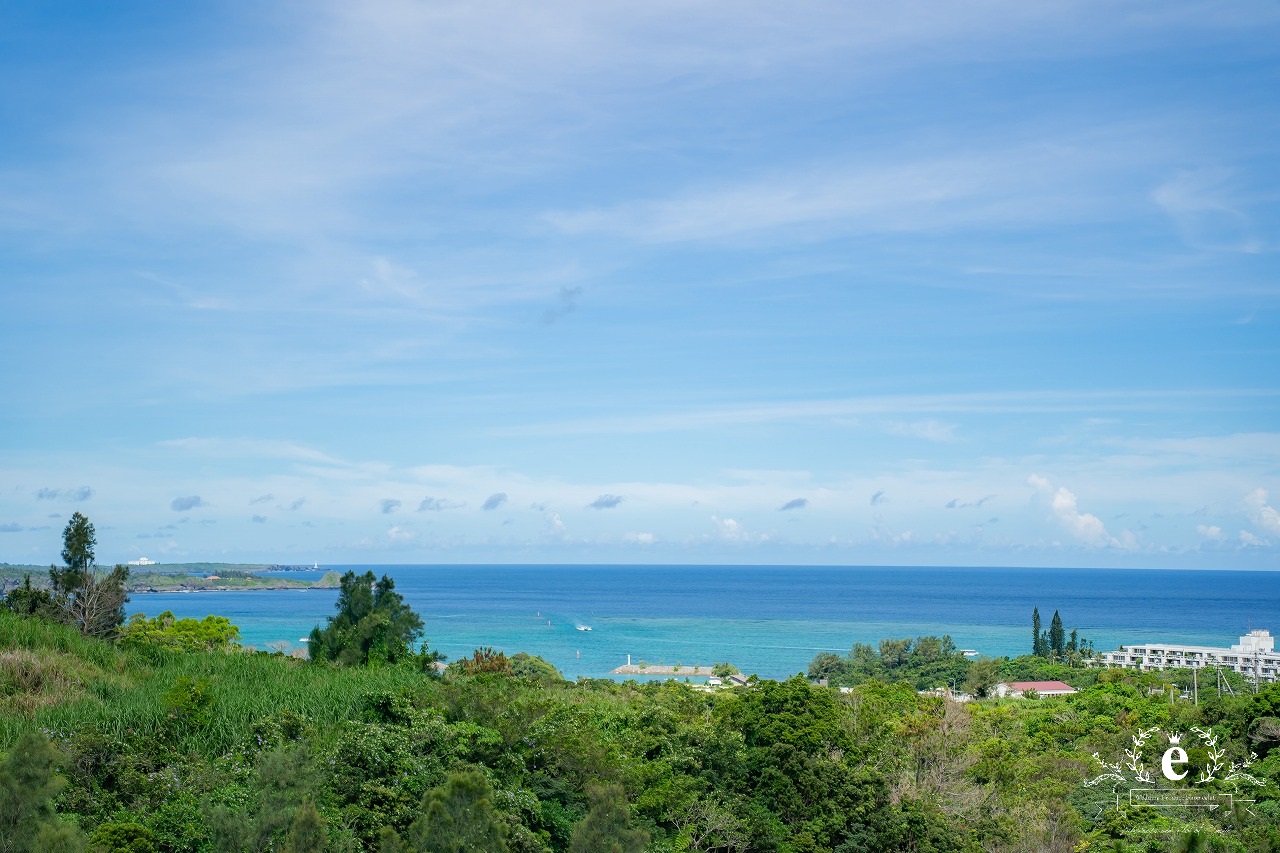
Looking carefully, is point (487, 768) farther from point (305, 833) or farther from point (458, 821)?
point (305, 833)

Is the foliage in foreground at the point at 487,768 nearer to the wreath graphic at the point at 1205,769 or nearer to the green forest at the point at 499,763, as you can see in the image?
the green forest at the point at 499,763

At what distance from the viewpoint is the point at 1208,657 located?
73188 millimetres

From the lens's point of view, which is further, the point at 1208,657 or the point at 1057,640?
the point at 1057,640

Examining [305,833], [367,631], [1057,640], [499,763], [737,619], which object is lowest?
[737,619]

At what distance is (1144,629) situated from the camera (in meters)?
123

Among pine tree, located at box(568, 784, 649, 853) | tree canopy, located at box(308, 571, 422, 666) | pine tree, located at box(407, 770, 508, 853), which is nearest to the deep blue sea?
tree canopy, located at box(308, 571, 422, 666)

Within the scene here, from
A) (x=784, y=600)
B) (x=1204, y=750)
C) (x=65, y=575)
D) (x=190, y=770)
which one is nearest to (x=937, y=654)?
(x=1204, y=750)

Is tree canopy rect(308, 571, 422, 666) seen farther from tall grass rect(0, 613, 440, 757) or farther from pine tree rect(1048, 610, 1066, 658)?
pine tree rect(1048, 610, 1066, 658)

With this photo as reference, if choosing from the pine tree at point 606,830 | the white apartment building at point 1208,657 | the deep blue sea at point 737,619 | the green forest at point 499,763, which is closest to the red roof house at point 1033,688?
the white apartment building at point 1208,657

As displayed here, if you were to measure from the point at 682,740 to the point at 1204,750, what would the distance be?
485 inches

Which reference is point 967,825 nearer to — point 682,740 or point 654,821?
point 682,740

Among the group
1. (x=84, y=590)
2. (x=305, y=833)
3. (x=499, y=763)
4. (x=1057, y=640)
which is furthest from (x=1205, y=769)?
(x=1057, y=640)

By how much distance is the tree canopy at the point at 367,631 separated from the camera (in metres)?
23.1

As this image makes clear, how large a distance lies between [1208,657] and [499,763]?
239 feet
